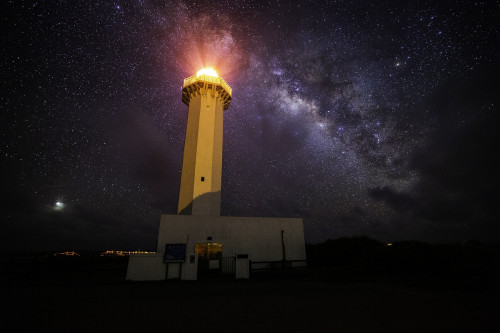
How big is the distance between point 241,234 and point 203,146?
9541mm

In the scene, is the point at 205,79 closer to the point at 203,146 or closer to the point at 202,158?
the point at 203,146

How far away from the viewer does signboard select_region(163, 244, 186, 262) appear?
12.5m

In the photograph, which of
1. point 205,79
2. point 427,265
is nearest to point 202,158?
point 205,79

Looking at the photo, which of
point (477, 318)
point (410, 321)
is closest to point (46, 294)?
point (410, 321)

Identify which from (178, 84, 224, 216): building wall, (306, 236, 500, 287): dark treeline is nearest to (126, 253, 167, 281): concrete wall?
(178, 84, 224, 216): building wall

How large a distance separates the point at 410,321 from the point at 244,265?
369 inches

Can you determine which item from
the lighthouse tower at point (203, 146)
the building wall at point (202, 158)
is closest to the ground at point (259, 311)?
the building wall at point (202, 158)

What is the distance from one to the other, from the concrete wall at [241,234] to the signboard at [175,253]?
529 cm

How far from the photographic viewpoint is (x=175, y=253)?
12.7m

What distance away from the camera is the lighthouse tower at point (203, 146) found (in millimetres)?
22031

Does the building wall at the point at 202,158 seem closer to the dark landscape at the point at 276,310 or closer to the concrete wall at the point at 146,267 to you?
the concrete wall at the point at 146,267

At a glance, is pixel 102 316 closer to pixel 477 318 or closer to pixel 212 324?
pixel 212 324

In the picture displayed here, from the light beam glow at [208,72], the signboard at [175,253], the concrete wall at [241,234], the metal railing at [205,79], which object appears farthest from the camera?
the light beam glow at [208,72]

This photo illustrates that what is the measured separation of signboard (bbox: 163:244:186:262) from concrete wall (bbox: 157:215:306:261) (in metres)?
5.29
